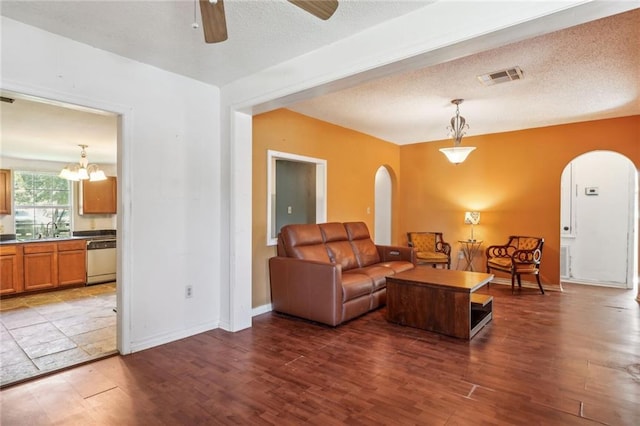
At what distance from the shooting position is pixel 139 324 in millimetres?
2980

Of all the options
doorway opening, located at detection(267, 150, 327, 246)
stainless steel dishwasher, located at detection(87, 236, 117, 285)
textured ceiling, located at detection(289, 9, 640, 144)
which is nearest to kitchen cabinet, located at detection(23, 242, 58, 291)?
stainless steel dishwasher, located at detection(87, 236, 117, 285)

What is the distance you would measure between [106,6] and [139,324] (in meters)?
2.46

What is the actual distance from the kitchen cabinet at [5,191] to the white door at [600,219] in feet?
32.2

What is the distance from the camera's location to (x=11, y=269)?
491 centimetres

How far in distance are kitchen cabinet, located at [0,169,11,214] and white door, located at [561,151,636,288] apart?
9803 mm

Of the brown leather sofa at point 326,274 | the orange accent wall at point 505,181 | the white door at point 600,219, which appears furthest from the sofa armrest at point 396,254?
the white door at point 600,219

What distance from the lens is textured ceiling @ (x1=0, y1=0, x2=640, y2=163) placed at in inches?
87.7

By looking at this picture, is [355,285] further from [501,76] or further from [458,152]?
[501,76]

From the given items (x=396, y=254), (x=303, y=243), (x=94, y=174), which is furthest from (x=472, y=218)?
(x=94, y=174)

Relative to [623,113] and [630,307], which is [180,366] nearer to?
[630,307]

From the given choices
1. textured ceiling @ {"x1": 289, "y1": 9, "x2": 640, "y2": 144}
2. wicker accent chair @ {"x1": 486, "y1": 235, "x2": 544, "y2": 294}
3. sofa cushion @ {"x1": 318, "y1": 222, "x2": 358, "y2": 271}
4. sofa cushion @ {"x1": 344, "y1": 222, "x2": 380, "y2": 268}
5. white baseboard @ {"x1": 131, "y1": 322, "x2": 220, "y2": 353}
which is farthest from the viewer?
wicker accent chair @ {"x1": 486, "y1": 235, "x2": 544, "y2": 294}

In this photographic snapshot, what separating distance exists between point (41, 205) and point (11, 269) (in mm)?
1898

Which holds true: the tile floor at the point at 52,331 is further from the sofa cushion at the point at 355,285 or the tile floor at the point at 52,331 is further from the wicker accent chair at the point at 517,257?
the wicker accent chair at the point at 517,257

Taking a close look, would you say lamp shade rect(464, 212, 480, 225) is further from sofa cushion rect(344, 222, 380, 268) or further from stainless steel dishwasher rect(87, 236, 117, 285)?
stainless steel dishwasher rect(87, 236, 117, 285)
